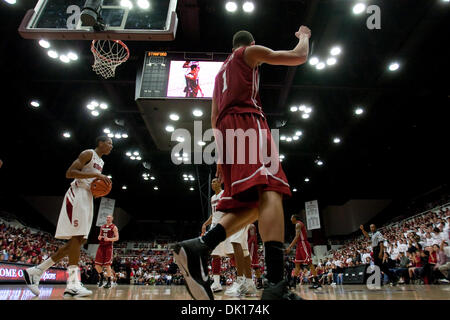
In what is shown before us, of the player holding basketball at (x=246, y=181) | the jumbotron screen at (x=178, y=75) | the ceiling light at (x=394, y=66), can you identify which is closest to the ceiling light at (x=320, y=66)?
the ceiling light at (x=394, y=66)

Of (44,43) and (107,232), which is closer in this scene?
(44,43)

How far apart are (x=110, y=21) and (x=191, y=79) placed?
207 cm

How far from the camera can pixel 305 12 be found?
23.3ft

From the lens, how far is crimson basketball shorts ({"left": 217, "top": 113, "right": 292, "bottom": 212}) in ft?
5.64

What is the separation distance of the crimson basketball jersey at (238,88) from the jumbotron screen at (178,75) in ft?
11.9

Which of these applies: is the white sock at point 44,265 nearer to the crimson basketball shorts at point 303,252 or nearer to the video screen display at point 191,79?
the video screen display at point 191,79

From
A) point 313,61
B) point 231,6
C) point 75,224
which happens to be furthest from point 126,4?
point 313,61

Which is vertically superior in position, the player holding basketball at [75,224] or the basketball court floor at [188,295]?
the player holding basketball at [75,224]

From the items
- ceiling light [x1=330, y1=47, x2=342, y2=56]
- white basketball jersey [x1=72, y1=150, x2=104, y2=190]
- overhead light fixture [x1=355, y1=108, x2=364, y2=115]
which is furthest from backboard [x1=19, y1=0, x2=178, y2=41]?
overhead light fixture [x1=355, y1=108, x2=364, y2=115]

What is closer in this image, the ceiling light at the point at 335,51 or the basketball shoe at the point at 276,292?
the basketball shoe at the point at 276,292

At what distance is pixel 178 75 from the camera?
6.12 m

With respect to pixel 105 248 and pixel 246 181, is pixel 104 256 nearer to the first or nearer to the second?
pixel 105 248

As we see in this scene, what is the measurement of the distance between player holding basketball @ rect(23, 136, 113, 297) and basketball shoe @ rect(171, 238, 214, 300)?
214 centimetres

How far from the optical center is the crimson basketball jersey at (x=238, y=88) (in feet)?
6.63
